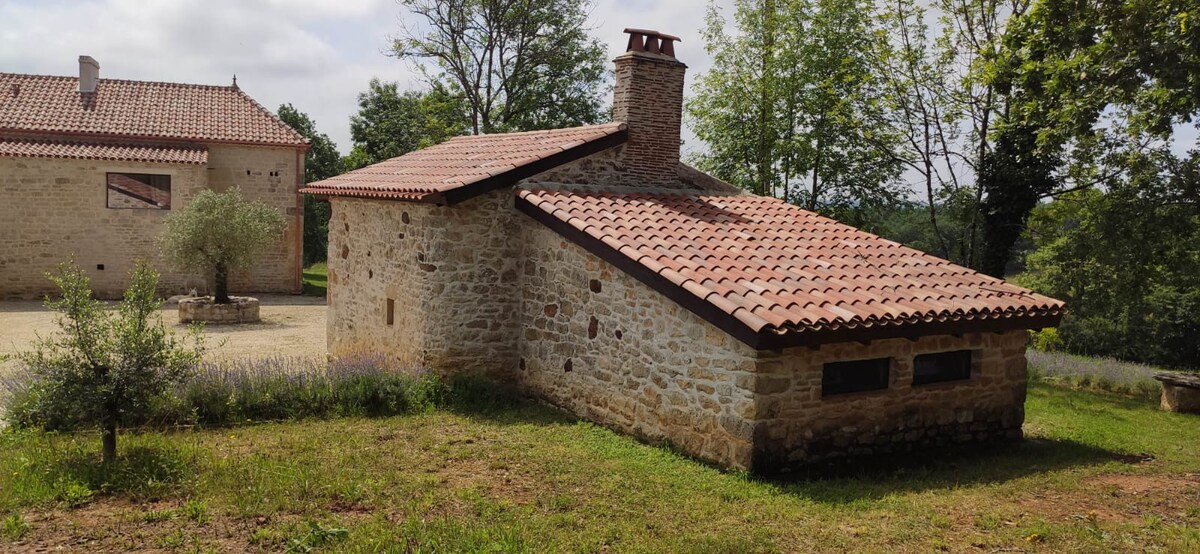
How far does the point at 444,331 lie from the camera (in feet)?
34.0

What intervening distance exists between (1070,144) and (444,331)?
13.3 metres

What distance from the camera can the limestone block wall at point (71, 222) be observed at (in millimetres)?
20953

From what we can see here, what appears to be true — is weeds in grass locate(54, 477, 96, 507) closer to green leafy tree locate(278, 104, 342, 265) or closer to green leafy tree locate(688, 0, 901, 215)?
green leafy tree locate(688, 0, 901, 215)

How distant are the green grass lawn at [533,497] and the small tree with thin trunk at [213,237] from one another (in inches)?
446

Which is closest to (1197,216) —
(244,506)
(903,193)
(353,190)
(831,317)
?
(903,193)

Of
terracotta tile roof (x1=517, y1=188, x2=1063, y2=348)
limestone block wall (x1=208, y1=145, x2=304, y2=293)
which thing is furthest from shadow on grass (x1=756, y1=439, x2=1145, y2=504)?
limestone block wall (x1=208, y1=145, x2=304, y2=293)

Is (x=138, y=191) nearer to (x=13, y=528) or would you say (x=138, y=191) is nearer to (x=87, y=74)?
(x=87, y=74)

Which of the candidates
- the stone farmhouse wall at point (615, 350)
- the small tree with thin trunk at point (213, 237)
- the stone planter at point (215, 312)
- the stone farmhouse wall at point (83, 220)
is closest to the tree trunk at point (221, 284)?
Answer: the small tree with thin trunk at point (213, 237)

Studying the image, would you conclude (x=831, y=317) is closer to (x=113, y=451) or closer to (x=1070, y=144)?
(x=113, y=451)

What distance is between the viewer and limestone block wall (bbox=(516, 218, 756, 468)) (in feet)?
25.3

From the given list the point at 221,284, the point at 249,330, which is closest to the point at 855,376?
the point at 249,330

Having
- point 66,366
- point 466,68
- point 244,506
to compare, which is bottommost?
point 244,506

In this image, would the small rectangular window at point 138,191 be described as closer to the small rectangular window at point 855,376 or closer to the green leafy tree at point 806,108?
the green leafy tree at point 806,108

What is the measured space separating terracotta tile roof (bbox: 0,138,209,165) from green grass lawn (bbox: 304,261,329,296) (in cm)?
492
